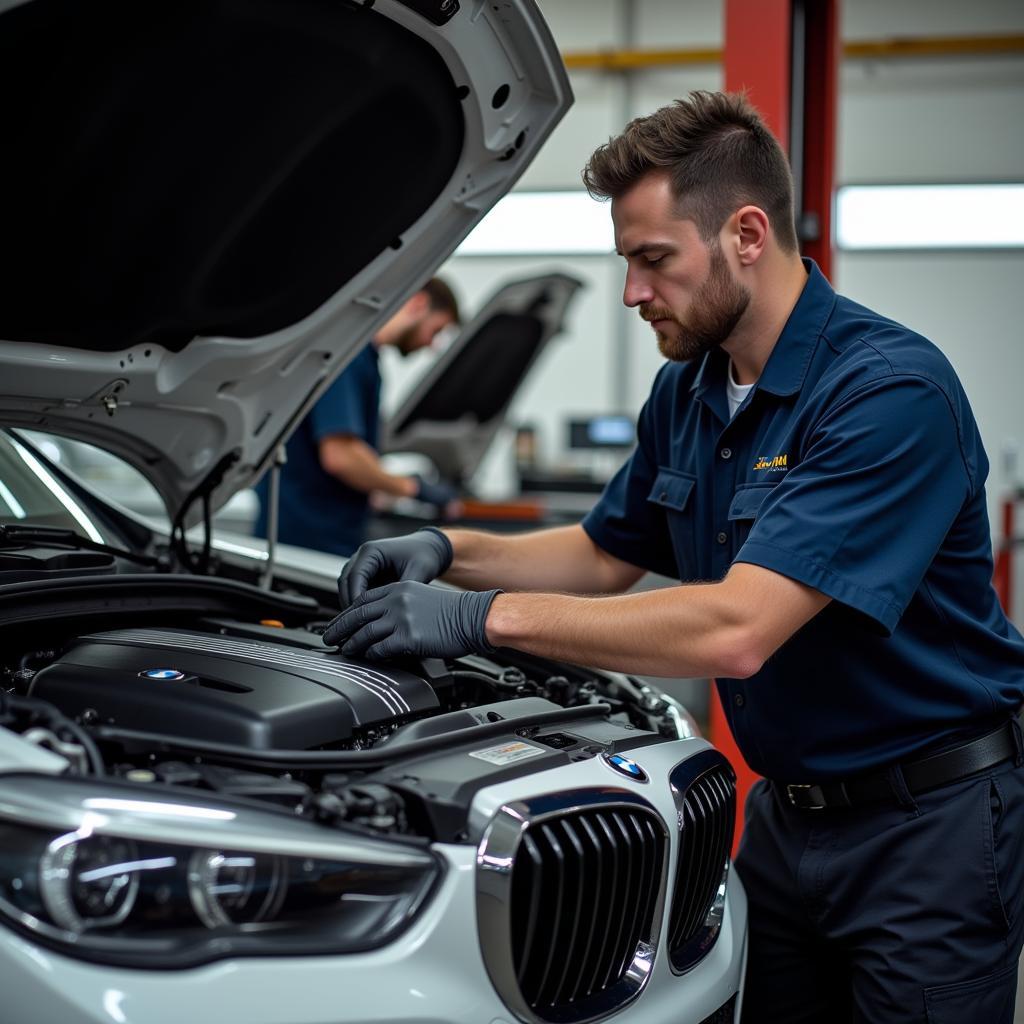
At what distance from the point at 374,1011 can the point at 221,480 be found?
1226 millimetres

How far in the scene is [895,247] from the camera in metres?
7.84

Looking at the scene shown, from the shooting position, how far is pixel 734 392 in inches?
67.4

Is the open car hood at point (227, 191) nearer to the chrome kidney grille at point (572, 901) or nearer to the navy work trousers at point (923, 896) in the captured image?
the chrome kidney grille at point (572, 901)

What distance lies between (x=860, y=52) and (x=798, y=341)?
273 inches

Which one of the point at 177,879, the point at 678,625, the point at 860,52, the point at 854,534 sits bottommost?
the point at 177,879

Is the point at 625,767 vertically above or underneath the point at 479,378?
underneath

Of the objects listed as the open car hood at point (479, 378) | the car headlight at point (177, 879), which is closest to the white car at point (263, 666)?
the car headlight at point (177, 879)

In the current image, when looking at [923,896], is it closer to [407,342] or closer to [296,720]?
[296,720]

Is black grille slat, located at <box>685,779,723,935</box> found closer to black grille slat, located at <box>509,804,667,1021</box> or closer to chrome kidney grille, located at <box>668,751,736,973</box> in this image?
chrome kidney grille, located at <box>668,751,736,973</box>

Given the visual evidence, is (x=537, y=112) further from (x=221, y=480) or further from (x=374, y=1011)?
(x=374, y=1011)

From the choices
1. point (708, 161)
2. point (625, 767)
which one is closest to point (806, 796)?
point (625, 767)

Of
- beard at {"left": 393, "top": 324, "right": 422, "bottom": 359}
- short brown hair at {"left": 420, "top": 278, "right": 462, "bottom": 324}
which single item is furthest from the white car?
short brown hair at {"left": 420, "top": 278, "right": 462, "bottom": 324}

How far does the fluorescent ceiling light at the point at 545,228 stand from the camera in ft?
27.3

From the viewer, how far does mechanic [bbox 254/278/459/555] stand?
3.37 m
